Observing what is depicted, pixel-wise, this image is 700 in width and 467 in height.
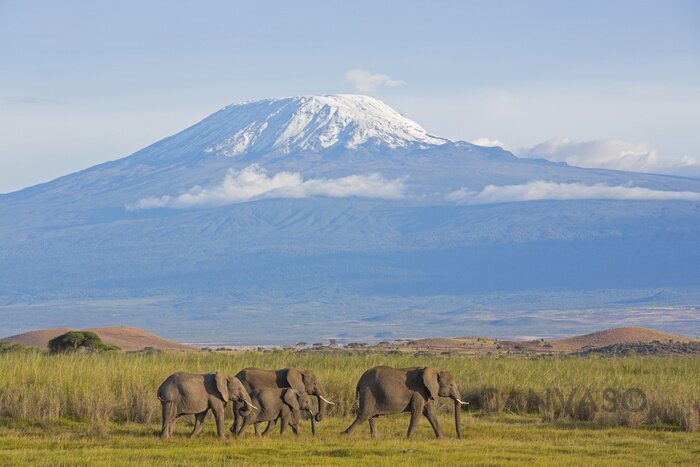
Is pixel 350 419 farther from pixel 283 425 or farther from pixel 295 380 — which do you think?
pixel 283 425

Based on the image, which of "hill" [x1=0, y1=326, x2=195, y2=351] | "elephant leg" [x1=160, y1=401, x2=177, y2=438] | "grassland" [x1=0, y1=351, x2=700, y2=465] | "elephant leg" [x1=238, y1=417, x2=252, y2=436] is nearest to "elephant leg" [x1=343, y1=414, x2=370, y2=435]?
"grassland" [x1=0, y1=351, x2=700, y2=465]

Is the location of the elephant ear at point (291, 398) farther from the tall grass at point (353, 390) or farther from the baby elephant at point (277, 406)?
the tall grass at point (353, 390)

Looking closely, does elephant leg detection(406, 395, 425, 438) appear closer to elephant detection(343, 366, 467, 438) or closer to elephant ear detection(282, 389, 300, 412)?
elephant detection(343, 366, 467, 438)

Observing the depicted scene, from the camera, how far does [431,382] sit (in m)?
20.1

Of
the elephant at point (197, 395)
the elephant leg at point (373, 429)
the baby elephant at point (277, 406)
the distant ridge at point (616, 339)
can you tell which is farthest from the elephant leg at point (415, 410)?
the distant ridge at point (616, 339)

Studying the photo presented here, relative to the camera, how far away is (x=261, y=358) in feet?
109

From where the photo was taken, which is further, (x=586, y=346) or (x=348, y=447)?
(x=586, y=346)

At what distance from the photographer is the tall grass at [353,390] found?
72.0 ft

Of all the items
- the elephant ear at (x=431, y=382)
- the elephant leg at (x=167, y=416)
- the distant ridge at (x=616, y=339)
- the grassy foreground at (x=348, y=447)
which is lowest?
the grassy foreground at (x=348, y=447)

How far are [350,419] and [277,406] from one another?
127 inches

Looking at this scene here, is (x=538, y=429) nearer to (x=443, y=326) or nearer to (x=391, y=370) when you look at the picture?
(x=391, y=370)

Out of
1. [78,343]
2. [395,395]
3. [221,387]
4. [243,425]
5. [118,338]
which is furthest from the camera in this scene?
[118,338]

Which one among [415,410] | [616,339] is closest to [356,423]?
[415,410]

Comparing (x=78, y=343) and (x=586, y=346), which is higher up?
(x=78, y=343)
